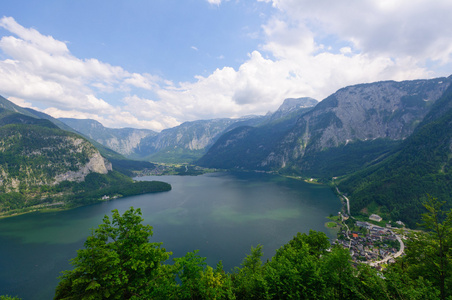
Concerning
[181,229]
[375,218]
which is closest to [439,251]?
[181,229]

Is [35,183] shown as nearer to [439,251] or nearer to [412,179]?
[439,251]

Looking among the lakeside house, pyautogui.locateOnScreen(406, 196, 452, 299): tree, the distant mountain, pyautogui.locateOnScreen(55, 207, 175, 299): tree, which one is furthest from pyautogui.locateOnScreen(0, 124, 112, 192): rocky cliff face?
the lakeside house

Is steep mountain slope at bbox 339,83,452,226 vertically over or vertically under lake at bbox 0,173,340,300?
over

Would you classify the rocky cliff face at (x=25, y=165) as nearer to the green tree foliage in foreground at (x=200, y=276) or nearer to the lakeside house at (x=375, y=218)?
the green tree foliage in foreground at (x=200, y=276)

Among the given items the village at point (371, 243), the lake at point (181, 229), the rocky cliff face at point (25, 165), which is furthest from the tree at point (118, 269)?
the rocky cliff face at point (25, 165)

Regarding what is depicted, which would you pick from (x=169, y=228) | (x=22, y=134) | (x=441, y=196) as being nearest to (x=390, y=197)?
(x=441, y=196)

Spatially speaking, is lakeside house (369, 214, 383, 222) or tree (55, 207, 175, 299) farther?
lakeside house (369, 214, 383, 222)

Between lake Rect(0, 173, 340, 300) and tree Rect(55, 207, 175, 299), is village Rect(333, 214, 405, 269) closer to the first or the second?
lake Rect(0, 173, 340, 300)
